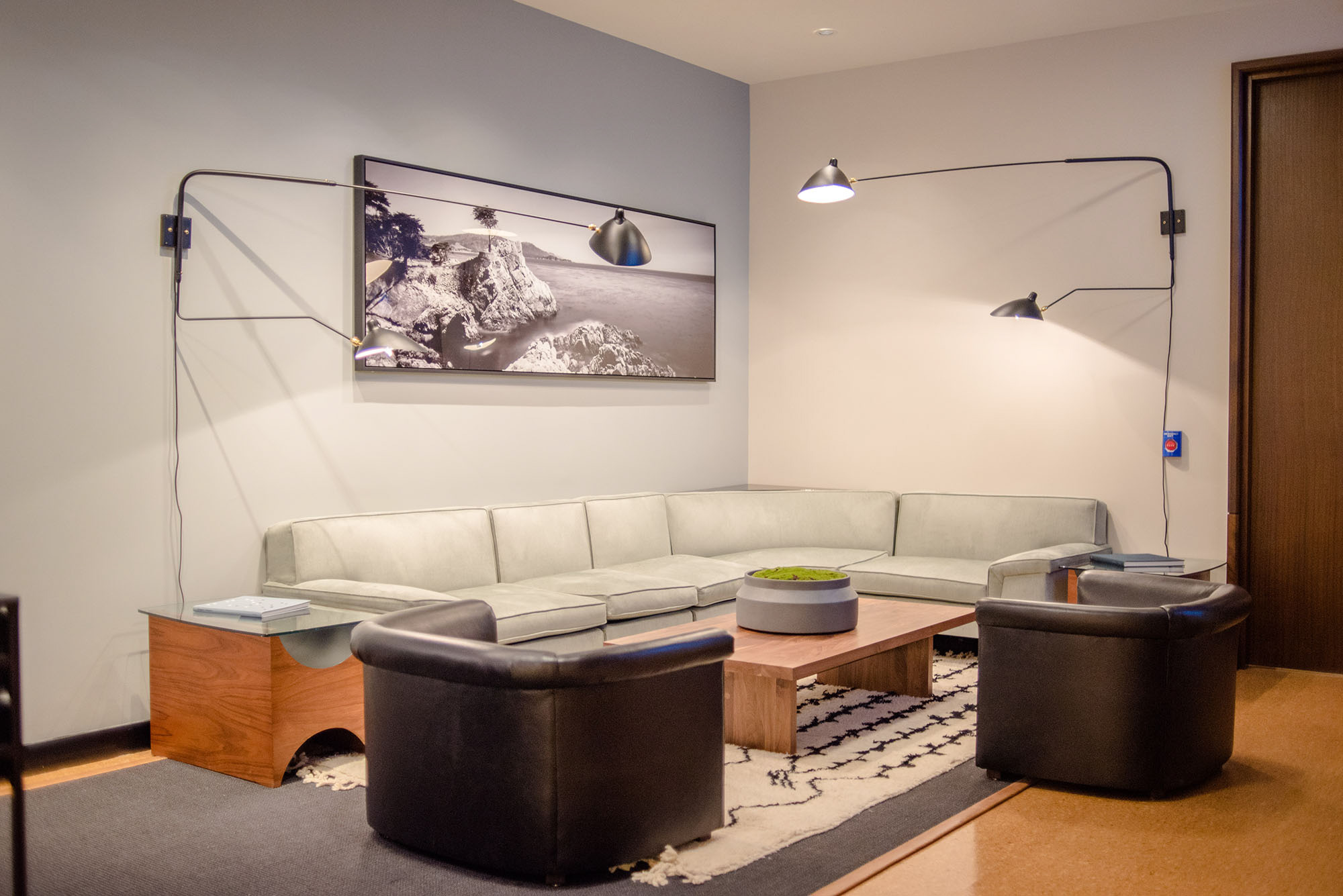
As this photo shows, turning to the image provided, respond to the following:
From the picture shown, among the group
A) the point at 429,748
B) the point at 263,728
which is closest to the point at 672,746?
the point at 429,748

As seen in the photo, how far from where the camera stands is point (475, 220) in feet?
16.4

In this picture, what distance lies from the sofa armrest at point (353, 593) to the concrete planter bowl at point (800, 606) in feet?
3.55

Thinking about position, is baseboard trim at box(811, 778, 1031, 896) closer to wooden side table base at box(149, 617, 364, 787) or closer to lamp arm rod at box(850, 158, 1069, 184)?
wooden side table base at box(149, 617, 364, 787)

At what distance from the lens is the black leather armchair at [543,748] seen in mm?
2576

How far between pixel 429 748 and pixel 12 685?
106 cm

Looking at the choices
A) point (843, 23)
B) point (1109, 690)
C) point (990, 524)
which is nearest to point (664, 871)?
point (1109, 690)

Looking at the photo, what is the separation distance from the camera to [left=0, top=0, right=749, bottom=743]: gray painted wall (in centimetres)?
362

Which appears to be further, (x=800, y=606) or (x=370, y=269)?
(x=370, y=269)

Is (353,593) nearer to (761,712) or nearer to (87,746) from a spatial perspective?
(87,746)

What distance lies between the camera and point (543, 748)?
2566 millimetres

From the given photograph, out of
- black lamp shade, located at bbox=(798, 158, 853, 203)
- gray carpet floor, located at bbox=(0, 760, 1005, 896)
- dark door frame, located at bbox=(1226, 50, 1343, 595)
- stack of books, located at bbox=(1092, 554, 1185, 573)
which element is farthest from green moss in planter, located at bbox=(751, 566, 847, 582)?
dark door frame, located at bbox=(1226, 50, 1343, 595)

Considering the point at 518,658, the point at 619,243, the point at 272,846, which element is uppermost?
the point at 619,243

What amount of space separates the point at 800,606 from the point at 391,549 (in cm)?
165

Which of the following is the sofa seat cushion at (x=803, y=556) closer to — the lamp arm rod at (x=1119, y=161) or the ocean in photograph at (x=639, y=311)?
the ocean in photograph at (x=639, y=311)
